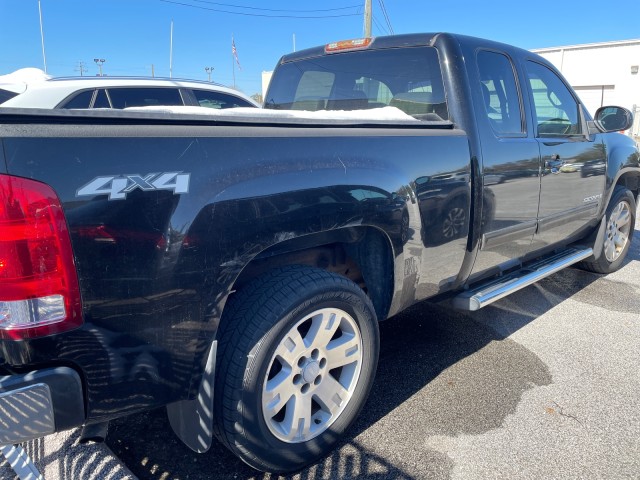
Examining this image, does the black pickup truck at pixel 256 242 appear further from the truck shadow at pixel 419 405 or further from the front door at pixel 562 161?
the truck shadow at pixel 419 405

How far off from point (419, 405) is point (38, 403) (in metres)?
1.91

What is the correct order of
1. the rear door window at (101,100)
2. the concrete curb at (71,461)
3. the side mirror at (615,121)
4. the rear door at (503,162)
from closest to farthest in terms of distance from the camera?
the concrete curb at (71,461) → the rear door at (503,162) → the side mirror at (615,121) → the rear door window at (101,100)

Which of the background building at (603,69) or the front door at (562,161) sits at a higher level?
the background building at (603,69)

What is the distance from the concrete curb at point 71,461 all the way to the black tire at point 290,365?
567 mm

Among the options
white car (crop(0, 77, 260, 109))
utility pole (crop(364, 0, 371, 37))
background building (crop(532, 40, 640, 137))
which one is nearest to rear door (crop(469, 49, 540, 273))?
white car (crop(0, 77, 260, 109))

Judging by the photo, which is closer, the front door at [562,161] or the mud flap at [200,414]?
the mud flap at [200,414]

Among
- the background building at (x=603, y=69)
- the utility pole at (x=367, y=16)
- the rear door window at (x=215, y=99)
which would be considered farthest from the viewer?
the background building at (x=603, y=69)

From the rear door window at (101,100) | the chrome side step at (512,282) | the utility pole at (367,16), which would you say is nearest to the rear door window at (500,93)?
the chrome side step at (512,282)

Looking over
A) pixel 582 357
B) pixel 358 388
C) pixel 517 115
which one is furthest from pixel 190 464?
pixel 517 115

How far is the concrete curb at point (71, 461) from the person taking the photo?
2229 mm

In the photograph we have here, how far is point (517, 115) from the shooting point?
11.4ft

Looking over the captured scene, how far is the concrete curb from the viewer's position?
223 cm

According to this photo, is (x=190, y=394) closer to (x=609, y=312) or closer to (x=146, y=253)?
(x=146, y=253)

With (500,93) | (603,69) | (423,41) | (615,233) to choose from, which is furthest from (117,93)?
(603,69)
